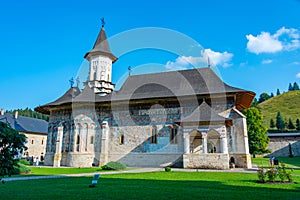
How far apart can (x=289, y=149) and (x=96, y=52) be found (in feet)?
119

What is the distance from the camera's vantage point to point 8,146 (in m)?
4.64

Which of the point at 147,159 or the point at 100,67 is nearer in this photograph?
the point at 147,159

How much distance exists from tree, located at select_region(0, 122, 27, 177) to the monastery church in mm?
13861

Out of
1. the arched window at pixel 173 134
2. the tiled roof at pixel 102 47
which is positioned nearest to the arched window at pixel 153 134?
the arched window at pixel 173 134

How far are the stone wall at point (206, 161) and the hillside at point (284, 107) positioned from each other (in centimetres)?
6467

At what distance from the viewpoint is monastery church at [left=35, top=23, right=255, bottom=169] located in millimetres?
17328

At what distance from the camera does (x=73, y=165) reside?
20328mm

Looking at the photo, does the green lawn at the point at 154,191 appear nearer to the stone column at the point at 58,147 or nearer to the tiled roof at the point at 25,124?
the stone column at the point at 58,147

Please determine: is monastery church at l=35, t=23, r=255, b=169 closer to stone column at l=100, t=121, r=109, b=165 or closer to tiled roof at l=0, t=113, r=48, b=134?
stone column at l=100, t=121, r=109, b=165

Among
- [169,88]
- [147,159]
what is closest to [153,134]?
[147,159]

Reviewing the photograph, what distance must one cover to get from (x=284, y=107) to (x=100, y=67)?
80357mm

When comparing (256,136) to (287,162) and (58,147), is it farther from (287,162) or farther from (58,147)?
(58,147)

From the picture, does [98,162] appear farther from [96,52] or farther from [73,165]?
[96,52]

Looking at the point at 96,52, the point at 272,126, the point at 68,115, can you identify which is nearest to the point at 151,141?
the point at 68,115
